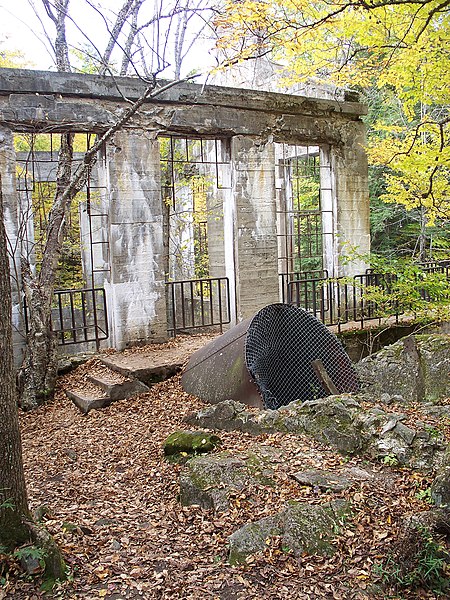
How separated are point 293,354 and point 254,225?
13.2 ft

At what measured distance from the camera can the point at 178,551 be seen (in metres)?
4.13

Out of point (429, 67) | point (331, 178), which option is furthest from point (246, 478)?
point (331, 178)

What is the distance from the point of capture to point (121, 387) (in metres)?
8.06

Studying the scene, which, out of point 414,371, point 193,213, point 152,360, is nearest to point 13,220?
point 152,360

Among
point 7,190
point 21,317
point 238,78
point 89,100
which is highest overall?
point 238,78

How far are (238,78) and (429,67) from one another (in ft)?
32.2

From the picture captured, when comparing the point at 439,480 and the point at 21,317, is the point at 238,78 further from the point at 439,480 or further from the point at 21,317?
the point at 439,480

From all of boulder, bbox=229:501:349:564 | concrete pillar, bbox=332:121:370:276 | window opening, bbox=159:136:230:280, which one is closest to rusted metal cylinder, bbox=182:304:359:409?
boulder, bbox=229:501:349:564

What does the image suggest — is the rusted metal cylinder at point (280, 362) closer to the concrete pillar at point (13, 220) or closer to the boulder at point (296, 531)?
the boulder at point (296, 531)

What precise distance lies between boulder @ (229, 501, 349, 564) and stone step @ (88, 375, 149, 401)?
4180 mm

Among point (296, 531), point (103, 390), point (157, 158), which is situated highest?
point (157, 158)

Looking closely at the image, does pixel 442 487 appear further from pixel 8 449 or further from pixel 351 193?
pixel 351 193

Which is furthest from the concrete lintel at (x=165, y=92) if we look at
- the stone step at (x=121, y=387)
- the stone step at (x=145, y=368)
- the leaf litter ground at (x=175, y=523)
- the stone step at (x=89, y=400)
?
the leaf litter ground at (x=175, y=523)

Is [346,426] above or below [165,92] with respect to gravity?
below
